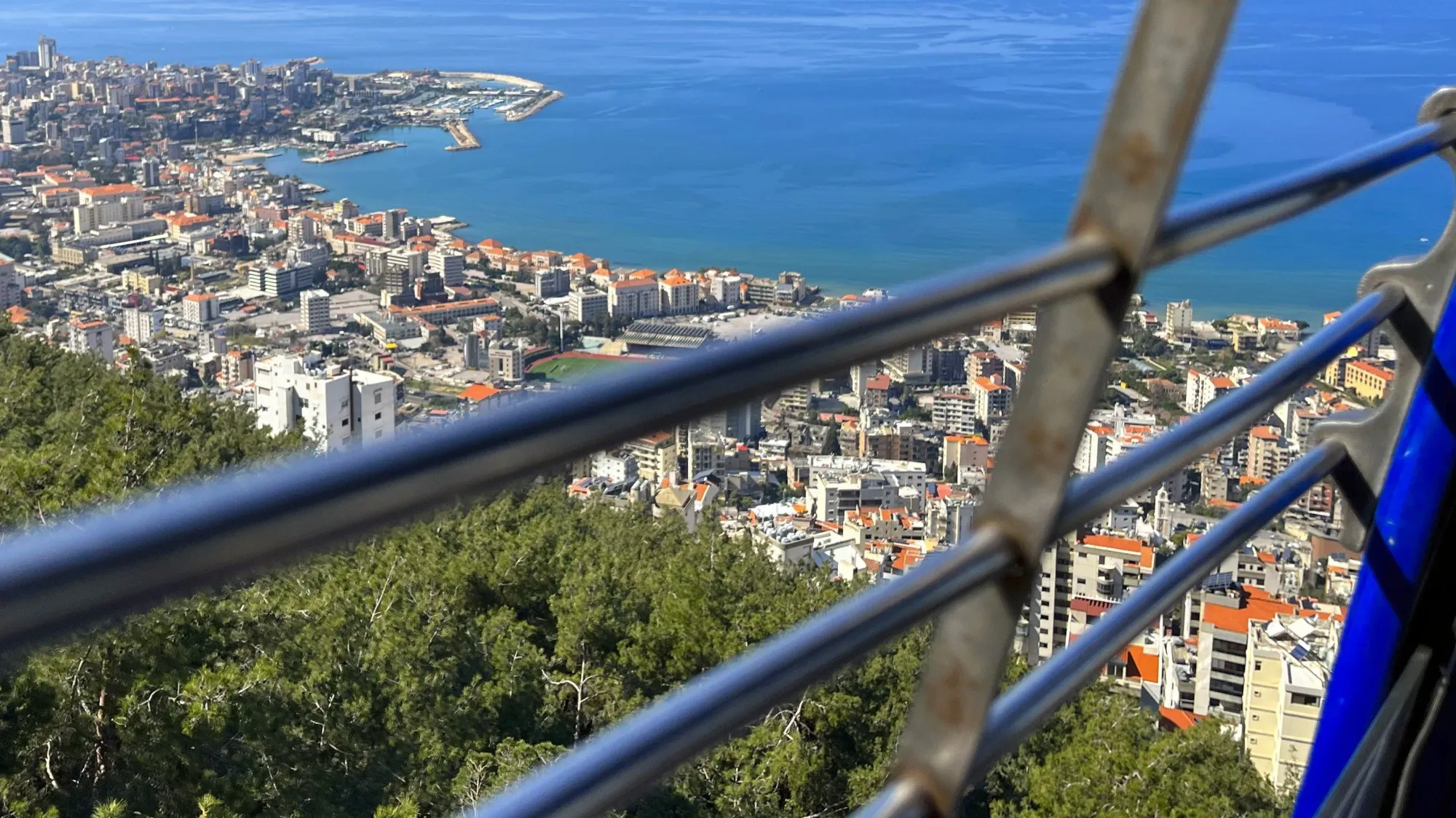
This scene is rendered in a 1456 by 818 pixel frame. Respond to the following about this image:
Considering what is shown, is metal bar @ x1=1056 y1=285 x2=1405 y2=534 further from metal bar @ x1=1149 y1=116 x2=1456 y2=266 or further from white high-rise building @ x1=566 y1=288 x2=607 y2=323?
white high-rise building @ x1=566 y1=288 x2=607 y2=323

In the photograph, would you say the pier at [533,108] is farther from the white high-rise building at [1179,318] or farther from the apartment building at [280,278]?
the white high-rise building at [1179,318]

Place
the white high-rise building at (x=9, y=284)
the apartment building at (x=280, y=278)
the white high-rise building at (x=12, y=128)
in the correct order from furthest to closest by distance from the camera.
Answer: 1. the white high-rise building at (x=12, y=128)
2. the white high-rise building at (x=9, y=284)
3. the apartment building at (x=280, y=278)

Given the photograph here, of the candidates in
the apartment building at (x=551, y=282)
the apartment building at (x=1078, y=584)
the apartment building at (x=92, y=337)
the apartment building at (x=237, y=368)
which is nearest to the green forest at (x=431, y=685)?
the apartment building at (x=92, y=337)

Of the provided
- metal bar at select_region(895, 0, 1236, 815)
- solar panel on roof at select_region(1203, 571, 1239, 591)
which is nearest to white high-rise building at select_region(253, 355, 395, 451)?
metal bar at select_region(895, 0, 1236, 815)

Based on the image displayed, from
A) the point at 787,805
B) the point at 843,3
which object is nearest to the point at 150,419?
the point at 787,805

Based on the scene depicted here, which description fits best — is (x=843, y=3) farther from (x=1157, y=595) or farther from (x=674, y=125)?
(x=674, y=125)

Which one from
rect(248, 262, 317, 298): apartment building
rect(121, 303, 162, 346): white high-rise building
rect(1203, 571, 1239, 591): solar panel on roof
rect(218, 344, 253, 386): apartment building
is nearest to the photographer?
rect(1203, 571, 1239, 591): solar panel on roof
